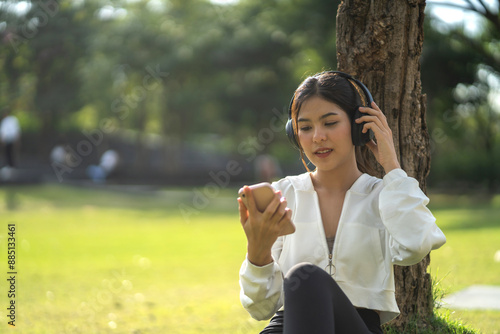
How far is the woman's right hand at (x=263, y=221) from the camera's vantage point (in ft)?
7.35

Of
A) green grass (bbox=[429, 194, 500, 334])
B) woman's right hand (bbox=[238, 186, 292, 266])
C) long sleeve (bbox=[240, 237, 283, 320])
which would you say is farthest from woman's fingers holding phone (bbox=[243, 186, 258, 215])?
green grass (bbox=[429, 194, 500, 334])

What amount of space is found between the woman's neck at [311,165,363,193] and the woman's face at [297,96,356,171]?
6 centimetres

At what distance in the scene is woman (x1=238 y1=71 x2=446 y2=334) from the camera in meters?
2.25

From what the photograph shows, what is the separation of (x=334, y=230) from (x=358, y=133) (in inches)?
17.2

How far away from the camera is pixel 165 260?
9.30m

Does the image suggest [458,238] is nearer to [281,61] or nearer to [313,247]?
[313,247]

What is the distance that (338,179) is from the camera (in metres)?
2.66

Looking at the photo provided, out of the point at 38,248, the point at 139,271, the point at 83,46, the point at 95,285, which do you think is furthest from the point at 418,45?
the point at 83,46

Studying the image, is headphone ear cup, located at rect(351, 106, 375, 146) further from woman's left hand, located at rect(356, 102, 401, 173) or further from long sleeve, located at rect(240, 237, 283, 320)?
long sleeve, located at rect(240, 237, 283, 320)

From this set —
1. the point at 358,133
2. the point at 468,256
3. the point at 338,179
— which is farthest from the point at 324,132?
the point at 468,256

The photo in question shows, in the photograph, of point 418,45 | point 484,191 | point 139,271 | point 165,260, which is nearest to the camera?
point 418,45

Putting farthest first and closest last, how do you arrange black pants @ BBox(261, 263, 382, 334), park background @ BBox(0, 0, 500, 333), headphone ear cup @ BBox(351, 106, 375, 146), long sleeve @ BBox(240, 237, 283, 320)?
park background @ BBox(0, 0, 500, 333) → headphone ear cup @ BBox(351, 106, 375, 146) → long sleeve @ BBox(240, 237, 283, 320) → black pants @ BBox(261, 263, 382, 334)

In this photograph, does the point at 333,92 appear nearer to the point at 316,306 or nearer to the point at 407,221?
the point at 407,221

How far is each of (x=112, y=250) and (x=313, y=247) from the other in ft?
27.0
